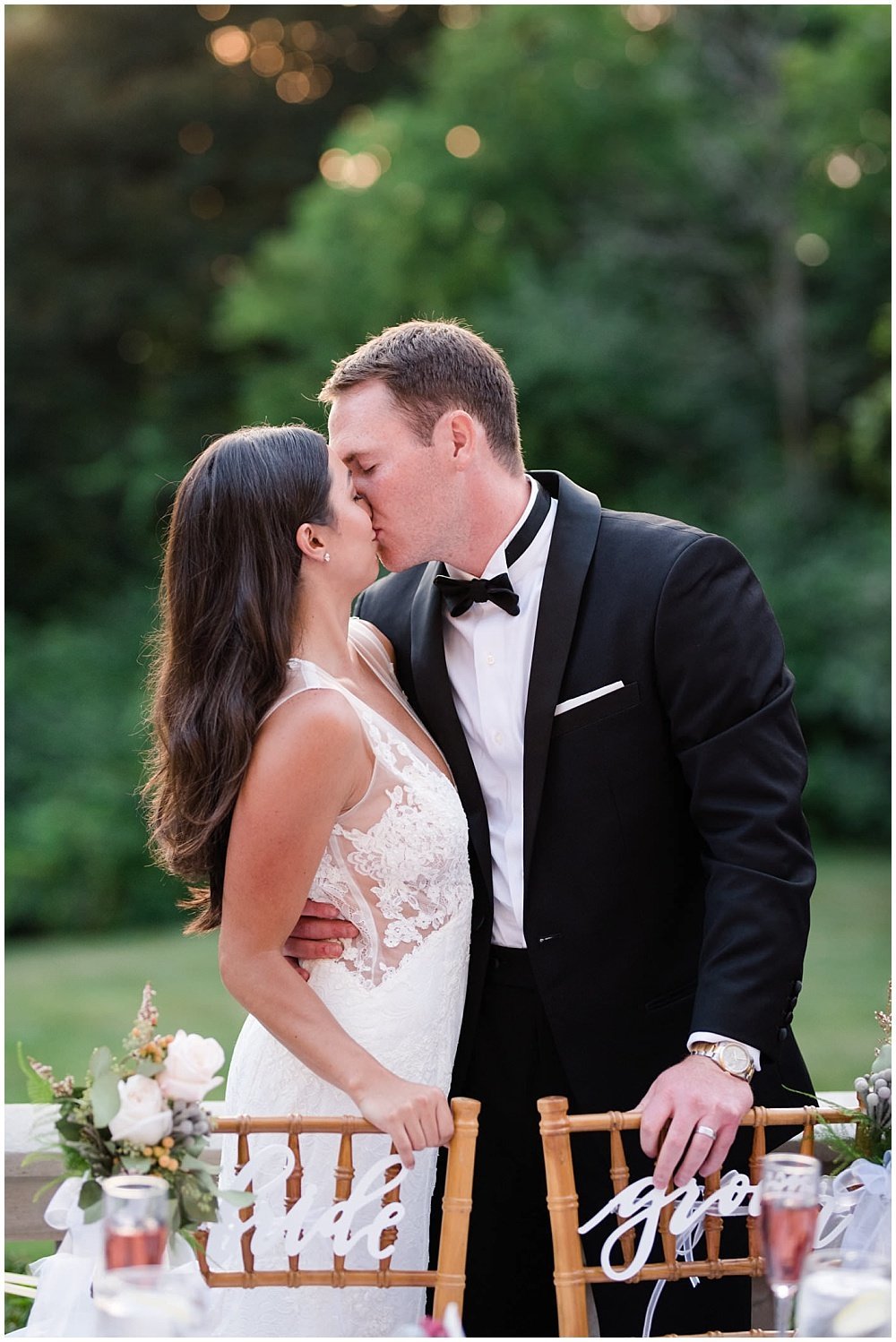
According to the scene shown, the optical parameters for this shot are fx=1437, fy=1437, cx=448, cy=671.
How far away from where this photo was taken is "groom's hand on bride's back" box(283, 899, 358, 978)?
2277mm

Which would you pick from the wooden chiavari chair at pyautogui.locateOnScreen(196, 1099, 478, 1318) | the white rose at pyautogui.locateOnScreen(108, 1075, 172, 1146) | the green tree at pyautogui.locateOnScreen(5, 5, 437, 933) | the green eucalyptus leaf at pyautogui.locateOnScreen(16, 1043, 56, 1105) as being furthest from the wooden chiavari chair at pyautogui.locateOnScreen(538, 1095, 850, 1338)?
the green tree at pyautogui.locateOnScreen(5, 5, 437, 933)

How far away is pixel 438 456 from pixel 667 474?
11100 mm

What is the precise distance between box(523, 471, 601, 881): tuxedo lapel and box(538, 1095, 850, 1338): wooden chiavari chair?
25.4 inches

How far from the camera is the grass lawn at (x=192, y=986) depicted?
27.1 feet

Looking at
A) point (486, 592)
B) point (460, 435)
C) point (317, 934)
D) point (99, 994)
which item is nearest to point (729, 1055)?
point (317, 934)

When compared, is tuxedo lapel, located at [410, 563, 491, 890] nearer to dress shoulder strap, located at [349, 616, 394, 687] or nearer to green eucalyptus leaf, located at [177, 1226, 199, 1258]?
dress shoulder strap, located at [349, 616, 394, 687]

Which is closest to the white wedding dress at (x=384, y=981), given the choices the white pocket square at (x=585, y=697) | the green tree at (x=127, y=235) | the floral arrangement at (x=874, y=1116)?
the white pocket square at (x=585, y=697)

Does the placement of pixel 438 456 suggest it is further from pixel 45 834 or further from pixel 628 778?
pixel 45 834

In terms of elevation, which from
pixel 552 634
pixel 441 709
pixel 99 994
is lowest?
pixel 99 994

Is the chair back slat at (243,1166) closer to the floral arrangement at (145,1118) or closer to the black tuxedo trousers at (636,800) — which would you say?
the floral arrangement at (145,1118)

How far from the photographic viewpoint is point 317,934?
2.28 m

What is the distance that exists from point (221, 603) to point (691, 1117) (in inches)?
39.3

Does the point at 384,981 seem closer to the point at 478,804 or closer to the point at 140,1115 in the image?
the point at 478,804

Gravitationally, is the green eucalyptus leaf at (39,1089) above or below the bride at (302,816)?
below
